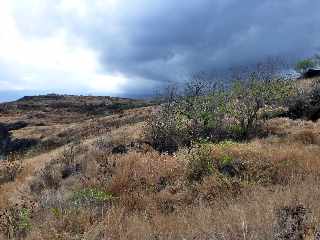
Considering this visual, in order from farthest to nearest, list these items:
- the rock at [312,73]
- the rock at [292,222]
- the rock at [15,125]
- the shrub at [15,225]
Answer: the rock at [15,125], the rock at [312,73], the shrub at [15,225], the rock at [292,222]

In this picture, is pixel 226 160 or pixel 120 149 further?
pixel 120 149

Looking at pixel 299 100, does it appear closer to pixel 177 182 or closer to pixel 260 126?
pixel 260 126

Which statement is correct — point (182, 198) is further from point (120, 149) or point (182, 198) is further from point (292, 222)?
point (120, 149)

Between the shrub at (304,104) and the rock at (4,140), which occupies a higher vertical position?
the shrub at (304,104)

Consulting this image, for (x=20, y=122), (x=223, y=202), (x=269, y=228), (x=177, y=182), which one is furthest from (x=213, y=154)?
(x=20, y=122)

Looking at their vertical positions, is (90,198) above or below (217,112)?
below

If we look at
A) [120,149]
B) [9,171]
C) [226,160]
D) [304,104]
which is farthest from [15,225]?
[304,104]

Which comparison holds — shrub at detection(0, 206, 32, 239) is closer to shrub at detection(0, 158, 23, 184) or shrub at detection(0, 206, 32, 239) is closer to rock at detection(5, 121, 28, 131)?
shrub at detection(0, 158, 23, 184)

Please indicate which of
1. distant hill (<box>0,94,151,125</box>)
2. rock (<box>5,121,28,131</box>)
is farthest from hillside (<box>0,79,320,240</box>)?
distant hill (<box>0,94,151,125</box>)

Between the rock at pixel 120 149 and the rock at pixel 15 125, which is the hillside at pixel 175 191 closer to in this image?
the rock at pixel 120 149

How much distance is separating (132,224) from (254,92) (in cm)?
1455

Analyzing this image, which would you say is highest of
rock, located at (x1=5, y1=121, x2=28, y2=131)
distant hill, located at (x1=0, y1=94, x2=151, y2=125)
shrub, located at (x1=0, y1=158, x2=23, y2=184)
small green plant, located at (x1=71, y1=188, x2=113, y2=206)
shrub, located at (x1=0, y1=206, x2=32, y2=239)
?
small green plant, located at (x1=71, y1=188, x2=113, y2=206)

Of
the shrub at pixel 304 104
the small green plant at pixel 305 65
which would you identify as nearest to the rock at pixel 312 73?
the small green plant at pixel 305 65

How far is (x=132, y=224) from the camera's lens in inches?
252
